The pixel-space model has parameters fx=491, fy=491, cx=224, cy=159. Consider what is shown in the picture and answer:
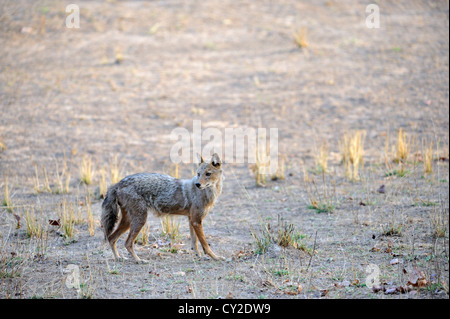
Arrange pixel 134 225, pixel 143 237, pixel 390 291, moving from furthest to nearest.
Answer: pixel 143 237 < pixel 134 225 < pixel 390 291

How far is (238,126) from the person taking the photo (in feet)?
51.4

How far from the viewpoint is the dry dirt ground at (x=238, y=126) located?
6.79 meters

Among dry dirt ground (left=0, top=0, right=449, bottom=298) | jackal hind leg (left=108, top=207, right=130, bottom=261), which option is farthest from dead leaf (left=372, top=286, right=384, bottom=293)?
jackal hind leg (left=108, top=207, right=130, bottom=261)

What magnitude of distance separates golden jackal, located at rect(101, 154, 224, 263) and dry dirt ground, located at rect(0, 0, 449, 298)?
42 cm

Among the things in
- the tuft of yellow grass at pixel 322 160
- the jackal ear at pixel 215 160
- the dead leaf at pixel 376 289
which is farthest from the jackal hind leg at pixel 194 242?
the tuft of yellow grass at pixel 322 160

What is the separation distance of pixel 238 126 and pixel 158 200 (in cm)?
827

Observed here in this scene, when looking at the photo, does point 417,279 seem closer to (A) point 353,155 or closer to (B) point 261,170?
(B) point 261,170

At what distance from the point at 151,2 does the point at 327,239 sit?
19.5 m

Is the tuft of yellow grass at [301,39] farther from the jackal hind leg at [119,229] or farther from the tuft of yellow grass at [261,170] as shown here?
the jackal hind leg at [119,229]

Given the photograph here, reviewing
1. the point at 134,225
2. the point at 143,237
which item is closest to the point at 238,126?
the point at 143,237

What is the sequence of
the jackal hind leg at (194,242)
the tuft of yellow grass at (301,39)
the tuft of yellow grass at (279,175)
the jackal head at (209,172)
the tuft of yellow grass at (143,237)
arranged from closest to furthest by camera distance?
1. the jackal head at (209,172)
2. the jackal hind leg at (194,242)
3. the tuft of yellow grass at (143,237)
4. the tuft of yellow grass at (279,175)
5. the tuft of yellow grass at (301,39)

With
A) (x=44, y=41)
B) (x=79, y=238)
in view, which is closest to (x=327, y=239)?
(x=79, y=238)

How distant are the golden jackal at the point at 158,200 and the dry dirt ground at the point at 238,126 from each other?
42 cm
